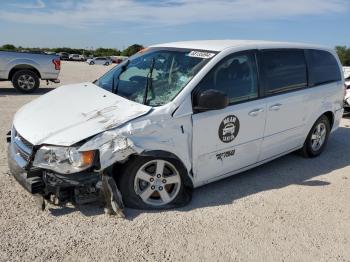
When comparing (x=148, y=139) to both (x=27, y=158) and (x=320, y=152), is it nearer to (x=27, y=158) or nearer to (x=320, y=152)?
(x=27, y=158)

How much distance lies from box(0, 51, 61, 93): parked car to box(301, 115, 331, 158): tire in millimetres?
9958

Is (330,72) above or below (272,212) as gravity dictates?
above

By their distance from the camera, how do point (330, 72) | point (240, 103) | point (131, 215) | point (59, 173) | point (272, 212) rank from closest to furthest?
point (59, 173) < point (131, 215) < point (272, 212) < point (240, 103) < point (330, 72)

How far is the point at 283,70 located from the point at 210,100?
1.72m

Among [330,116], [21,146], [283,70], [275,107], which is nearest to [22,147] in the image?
[21,146]

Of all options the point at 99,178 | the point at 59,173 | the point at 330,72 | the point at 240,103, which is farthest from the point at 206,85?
the point at 330,72

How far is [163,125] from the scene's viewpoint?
3920 millimetres

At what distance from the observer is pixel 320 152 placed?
21.0 feet

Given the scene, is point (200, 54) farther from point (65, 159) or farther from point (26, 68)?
point (26, 68)

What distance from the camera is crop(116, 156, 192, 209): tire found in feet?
12.8

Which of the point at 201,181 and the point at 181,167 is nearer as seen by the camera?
the point at 181,167

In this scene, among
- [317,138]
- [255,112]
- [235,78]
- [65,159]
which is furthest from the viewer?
[317,138]

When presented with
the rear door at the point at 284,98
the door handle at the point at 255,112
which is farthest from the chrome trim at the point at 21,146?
the rear door at the point at 284,98

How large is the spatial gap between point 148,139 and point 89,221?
0.98 metres
